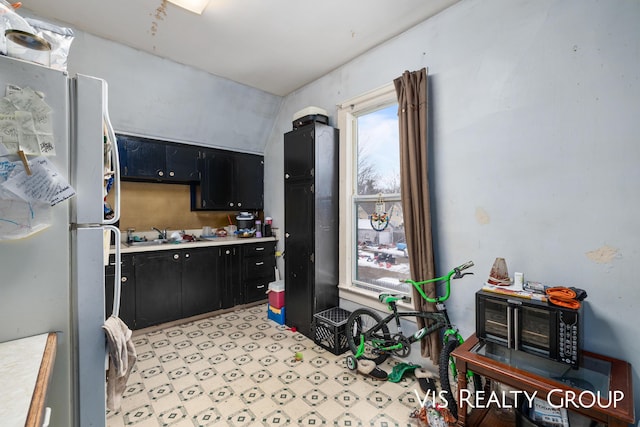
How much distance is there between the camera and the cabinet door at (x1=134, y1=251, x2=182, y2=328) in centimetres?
305

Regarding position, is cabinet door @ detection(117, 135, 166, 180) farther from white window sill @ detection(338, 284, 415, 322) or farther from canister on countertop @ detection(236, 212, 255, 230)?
white window sill @ detection(338, 284, 415, 322)

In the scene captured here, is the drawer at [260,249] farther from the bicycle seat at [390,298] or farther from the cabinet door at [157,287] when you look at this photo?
the bicycle seat at [390,298]

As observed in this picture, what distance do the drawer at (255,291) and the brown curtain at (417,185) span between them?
2313 millimetres

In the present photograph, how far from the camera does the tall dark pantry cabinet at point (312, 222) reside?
293cm

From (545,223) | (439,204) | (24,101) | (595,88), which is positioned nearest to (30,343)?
(24,101)

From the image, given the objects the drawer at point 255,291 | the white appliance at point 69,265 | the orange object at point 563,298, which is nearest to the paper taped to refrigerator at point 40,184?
the white appliance at point 69,265

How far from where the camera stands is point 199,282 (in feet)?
11.3

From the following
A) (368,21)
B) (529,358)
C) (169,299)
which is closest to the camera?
(529,358)

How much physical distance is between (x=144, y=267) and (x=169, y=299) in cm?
47

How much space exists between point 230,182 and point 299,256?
168 centimetres

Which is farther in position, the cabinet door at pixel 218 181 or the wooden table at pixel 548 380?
the cabinet door at pixel 218 181

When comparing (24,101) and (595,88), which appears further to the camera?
(595,88)

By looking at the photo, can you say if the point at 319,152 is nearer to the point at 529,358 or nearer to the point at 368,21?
the point at 368,21

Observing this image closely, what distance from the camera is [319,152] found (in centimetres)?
293
